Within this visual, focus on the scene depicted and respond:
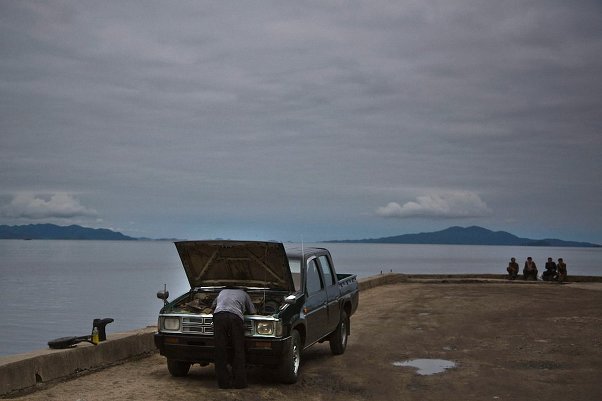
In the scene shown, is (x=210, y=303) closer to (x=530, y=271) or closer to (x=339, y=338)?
(x=339, y=338)

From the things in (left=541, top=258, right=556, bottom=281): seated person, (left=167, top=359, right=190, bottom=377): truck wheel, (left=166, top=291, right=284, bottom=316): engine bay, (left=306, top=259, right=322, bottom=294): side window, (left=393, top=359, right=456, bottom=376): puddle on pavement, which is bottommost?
(left=393, top=359, right=456, bottom=376): puddle on pavement

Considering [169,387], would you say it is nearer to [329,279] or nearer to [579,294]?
[329,279]

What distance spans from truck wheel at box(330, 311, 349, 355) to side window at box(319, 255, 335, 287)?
0.74 metres

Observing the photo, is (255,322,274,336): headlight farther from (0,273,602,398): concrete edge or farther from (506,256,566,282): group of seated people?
(506,256,566,282): group of seated people

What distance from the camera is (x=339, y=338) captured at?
12.4 metres

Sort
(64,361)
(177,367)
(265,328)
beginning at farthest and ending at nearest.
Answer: (177,367), (64,361), (265,328)

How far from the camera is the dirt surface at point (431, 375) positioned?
363 inches

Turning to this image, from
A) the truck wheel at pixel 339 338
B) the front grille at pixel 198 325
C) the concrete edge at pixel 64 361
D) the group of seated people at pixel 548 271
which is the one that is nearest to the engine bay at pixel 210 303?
the front grille at pixel 198 325

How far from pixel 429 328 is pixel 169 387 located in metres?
7.84

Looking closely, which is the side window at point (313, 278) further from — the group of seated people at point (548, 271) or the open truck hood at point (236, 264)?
the group of seated people at point (548, 271)

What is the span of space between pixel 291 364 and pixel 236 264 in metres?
1.83

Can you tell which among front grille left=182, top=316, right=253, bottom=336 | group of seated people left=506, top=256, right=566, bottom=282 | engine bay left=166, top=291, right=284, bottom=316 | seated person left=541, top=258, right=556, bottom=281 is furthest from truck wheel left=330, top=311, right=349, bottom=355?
seated person left=541, top=258, right=556, bottom=281

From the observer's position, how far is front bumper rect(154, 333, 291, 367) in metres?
9.44

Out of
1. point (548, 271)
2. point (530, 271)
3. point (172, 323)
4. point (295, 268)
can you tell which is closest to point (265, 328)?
point (172, 323)
